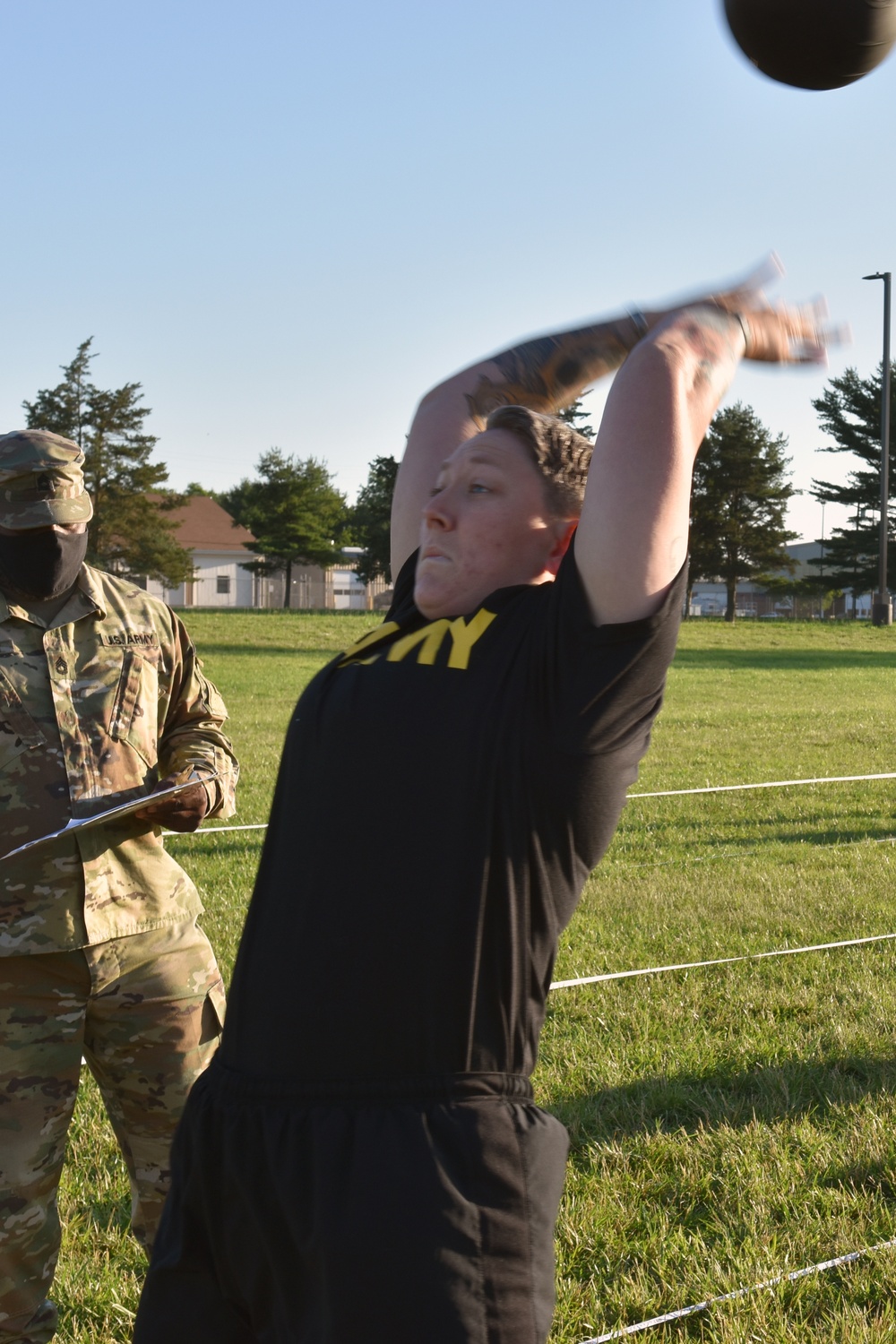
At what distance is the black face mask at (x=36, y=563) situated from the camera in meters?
3.45

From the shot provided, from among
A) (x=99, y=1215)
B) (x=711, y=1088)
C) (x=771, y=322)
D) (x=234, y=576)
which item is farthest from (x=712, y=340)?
(x=234, y=576)

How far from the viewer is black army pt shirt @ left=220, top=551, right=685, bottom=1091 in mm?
1720

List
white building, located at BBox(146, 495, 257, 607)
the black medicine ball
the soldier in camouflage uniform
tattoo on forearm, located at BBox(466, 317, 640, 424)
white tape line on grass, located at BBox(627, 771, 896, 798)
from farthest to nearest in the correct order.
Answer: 1. white building, located at BBox(146, 495, 257, 607)
2. white tape line on grass, located at BBox(627, 771, 896, 798)
3. the soldier in camouflage uniform
4. the black medicine ball
5. tattoo on forearm, located at BBox(466, 317, 640, 424)

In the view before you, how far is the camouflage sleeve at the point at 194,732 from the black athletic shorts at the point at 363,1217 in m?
1.79

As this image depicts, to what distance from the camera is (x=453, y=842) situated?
1.74 meters

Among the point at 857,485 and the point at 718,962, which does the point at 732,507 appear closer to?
the point at 857,485

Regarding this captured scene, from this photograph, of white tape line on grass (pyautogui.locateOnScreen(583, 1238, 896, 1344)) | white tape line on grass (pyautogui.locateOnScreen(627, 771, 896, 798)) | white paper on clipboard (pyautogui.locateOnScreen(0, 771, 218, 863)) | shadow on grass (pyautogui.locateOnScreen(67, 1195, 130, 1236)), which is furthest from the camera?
white tape line on grass (pyautogui.locateOnScreen(627, 771, 896, 798))

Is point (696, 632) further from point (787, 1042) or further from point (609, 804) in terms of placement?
point (609, 804)

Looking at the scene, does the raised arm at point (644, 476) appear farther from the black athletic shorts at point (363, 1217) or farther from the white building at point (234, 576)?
the white building at point (234, 576)

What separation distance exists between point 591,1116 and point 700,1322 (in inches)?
49.1

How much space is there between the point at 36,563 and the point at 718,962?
427 centimetres

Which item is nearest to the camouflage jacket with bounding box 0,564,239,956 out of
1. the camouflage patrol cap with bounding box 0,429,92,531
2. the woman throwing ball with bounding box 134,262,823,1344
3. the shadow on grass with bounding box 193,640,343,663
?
the camouflage patrol cap with bounding box 0,429,92,531

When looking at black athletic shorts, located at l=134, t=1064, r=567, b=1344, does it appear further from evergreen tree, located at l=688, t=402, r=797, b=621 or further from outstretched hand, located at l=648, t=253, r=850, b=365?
evergreen tree, located at l=688, t=402, r=797, b=621

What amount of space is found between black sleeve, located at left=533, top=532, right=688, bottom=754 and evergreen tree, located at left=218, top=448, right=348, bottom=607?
57.5 metres
